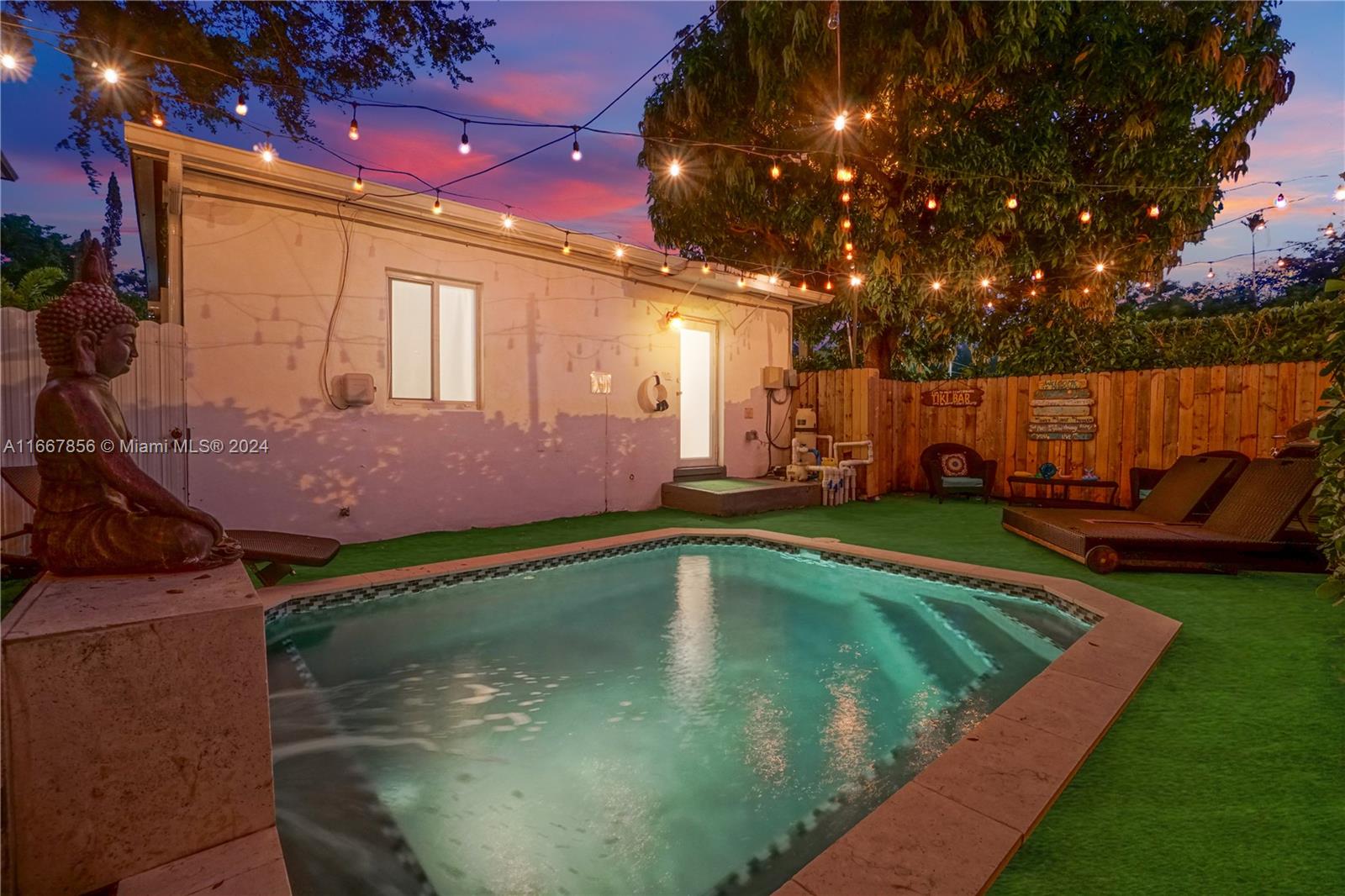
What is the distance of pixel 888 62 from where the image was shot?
8.52 meters

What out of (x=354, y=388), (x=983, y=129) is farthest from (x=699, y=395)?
(x=983, y=129)

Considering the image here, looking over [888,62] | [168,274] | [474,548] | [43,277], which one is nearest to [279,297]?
[168,274]

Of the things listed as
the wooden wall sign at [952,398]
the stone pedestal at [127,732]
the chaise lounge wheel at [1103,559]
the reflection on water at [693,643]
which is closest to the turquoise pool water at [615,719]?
the reflection on water at [693,643]

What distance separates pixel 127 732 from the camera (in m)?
1.51

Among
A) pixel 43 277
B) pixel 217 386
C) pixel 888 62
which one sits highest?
pixel 888 62

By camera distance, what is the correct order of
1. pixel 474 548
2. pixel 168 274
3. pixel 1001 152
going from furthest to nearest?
pixel 1001 152
pixel 474 548
pixel 168 274

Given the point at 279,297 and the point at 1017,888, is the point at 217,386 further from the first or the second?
the point at 1017,888

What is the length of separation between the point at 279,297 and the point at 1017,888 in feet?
21.7

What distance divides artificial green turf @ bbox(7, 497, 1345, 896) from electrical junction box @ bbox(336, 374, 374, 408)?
20.0ft

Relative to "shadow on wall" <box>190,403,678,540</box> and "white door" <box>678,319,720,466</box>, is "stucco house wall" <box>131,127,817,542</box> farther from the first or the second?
"white door" <box>678,319,720,466</box>

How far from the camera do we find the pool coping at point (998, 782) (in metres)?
1.51

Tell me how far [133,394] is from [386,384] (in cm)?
199

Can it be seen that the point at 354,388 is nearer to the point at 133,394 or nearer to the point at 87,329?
the point at 133,394

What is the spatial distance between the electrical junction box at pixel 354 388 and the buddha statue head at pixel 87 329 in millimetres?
3829
